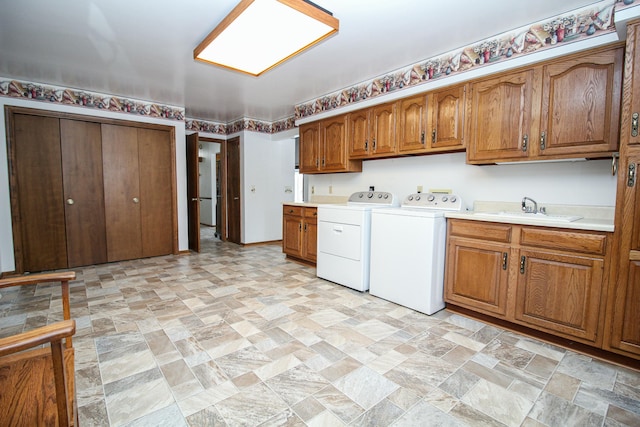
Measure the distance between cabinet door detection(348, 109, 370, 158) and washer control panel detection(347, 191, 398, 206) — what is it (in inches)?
19.2

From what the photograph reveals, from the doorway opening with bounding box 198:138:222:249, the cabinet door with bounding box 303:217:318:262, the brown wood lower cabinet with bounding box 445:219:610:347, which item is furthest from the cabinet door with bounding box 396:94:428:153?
the doorway opening with bounding box 198:138:222:249

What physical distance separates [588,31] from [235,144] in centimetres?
512

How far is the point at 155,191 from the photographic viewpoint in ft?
15.5

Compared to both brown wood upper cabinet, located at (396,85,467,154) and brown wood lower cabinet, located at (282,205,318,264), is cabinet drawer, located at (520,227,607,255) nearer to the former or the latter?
brown wood upper cabinet, located at (396,85,467,154)

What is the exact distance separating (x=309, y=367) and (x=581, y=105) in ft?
8.51

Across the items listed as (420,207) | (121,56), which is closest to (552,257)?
(420,207)

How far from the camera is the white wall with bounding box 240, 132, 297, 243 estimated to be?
561cm

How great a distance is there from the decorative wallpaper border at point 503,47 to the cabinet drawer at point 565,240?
56.0 inches

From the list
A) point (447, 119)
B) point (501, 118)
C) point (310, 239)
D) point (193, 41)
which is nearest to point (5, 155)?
point (193, 41)

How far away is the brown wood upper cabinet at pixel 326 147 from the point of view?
12.8 ft

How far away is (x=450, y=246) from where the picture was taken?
2.64 meters

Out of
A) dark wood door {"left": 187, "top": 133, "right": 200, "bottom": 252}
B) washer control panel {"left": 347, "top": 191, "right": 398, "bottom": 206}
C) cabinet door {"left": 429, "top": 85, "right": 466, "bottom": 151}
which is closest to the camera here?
cabinet door {"left": 429, "top": 85, "right": 466, "bottom": 151}

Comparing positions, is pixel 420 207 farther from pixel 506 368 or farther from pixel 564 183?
pixel 506 368

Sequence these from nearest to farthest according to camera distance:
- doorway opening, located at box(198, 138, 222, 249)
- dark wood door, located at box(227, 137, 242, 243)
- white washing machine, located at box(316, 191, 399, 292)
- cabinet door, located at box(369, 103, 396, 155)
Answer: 1. white washing machine, located at box(316, 191, 399, 292)
2. cabinet door, located at box(369, 103, 396, 155)
3. dark wood door, located at box(227, 137, 242, 243)
4. doorway opening, located at box(198, 138, 222, 249)
